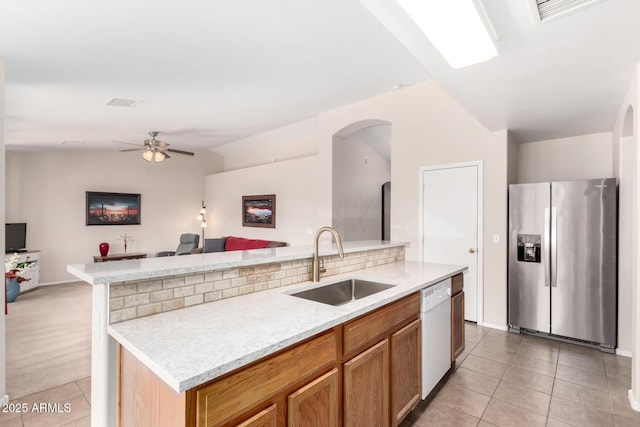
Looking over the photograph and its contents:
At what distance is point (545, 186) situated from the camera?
11.8 feet

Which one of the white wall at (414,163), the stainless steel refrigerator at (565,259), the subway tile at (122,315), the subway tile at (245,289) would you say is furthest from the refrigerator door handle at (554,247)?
the subway tile at (122,315)

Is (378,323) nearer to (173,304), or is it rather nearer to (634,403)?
(173,304)

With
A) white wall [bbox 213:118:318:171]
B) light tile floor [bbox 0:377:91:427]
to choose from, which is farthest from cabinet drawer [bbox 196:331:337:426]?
white wall [bbox 213:118:318:171]

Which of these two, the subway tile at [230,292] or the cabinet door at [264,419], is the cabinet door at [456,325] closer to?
the subway tile at [230,292]

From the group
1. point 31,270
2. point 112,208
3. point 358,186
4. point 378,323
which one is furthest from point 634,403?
point 112,208

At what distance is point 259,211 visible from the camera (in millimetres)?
7172

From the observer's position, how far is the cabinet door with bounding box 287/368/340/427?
1.27m

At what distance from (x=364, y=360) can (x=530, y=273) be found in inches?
115

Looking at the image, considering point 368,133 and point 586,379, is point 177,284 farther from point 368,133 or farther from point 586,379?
point 368,133

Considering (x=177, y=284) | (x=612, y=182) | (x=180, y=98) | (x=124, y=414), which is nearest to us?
(x=124, y=414)

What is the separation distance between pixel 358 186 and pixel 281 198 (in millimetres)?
1601

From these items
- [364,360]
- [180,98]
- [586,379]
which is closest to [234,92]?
[180,98]

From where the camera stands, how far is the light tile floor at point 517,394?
86.0 inches

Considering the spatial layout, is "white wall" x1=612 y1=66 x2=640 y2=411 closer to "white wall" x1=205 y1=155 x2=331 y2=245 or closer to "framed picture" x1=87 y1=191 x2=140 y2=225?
"white wall" x1=205 y1=155 x2=331 y2=245
